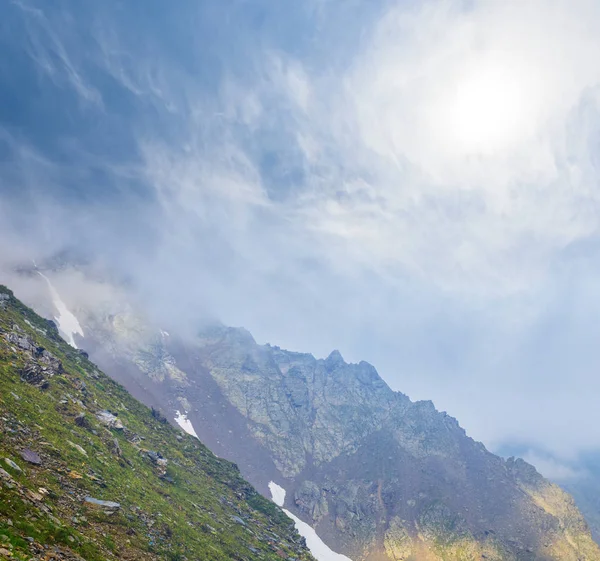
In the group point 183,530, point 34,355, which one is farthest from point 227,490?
point 34,355

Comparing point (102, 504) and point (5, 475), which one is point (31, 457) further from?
point (5, 475)

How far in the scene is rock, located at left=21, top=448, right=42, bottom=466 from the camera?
1361 inches

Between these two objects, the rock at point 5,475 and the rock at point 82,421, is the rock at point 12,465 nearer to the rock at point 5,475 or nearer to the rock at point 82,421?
the rock at point 5,475

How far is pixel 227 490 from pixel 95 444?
5529 centimetres

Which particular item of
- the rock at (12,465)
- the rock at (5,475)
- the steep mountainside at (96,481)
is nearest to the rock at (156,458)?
the steep mountainside at (96,481)

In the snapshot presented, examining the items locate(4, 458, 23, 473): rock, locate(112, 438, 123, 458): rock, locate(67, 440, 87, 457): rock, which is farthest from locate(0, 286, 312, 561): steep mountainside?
locate(67, 440, 87, 457): rock

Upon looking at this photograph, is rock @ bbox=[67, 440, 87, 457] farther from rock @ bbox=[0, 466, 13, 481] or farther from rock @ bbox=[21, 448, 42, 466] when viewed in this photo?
rock @ bbox=[0, 466, 13, 481]

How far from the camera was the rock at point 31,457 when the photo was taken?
3456 cm

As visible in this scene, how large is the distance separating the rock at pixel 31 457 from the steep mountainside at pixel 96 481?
0.45 feet

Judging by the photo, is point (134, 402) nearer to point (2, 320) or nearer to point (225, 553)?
point (2, 320)

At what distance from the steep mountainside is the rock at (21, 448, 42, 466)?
138mm

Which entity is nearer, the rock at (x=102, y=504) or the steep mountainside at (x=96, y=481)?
the steep mountainside at (x=96, y=481)

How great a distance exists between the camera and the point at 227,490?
98938 mm

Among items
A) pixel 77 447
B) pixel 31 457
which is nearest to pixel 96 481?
pixel 77 447
